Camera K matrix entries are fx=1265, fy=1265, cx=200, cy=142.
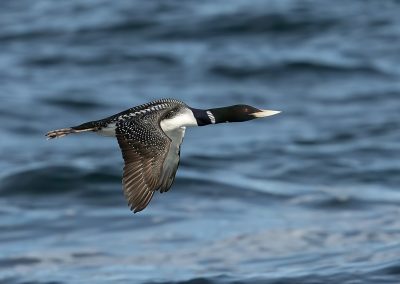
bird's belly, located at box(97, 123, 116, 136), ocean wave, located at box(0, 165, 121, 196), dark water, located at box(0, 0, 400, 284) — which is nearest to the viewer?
bird's belly, located at box(97, 123, 116, 136)

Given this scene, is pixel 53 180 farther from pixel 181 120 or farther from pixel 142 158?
pixel 142 158

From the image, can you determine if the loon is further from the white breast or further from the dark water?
the dark water

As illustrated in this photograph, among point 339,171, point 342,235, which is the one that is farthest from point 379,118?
point 342,235

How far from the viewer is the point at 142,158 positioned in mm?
9125

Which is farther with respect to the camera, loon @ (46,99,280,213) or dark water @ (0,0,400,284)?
dark water @ (0,0,400,284)

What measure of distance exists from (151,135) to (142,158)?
0.18 metres

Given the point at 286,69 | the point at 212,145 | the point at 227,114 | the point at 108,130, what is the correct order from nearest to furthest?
the point at 108,130, the point at 227,114, the point at 212,145, the point at 286,69

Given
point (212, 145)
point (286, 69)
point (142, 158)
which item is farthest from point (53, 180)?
point (142, 158)

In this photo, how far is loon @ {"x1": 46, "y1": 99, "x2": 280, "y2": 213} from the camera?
29.8 feet

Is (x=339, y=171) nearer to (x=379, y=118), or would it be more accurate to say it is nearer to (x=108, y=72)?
(x=379, y=118)

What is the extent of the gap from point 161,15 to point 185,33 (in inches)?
53.8

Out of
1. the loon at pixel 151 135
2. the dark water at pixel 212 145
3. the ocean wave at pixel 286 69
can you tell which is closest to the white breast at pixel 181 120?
the loon at pixel 151 135

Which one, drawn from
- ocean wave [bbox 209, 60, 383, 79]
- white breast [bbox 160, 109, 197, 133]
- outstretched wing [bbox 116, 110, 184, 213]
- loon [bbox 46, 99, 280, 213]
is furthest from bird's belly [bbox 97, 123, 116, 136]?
ocean wave [bbox 209, 60, 383, 79]

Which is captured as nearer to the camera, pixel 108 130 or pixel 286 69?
pixel 108 130
